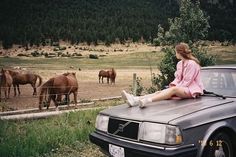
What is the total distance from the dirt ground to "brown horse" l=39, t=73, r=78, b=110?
1.27 m

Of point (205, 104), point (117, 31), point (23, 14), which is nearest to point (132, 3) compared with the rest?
point (117, 31)

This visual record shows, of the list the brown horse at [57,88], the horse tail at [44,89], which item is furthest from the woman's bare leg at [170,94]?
the horse tail at [44,89]

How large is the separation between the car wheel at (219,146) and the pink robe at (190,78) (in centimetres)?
90

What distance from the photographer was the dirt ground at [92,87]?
18.2 meters

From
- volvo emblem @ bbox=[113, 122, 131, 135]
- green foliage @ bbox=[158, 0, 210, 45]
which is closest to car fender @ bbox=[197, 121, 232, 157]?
volvo emblem @ bbox=[113, 122, 131, 135]

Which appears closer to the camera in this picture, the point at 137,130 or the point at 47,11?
the point at 137,130

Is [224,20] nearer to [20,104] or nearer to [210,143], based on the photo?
[20,104]

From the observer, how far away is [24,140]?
21.1ft

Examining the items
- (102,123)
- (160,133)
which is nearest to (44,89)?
(102,123)

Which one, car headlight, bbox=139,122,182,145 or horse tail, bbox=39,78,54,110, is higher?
car headlight, bbox=139,122,182,145

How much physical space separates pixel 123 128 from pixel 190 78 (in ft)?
4.79

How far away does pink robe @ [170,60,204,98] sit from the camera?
555 cm

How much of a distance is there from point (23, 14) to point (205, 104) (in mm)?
46634

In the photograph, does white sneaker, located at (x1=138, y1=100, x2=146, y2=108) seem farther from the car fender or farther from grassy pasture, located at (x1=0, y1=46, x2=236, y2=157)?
grassy pasture, located at (x1=0, y1=46, x2=236, y2=157)
